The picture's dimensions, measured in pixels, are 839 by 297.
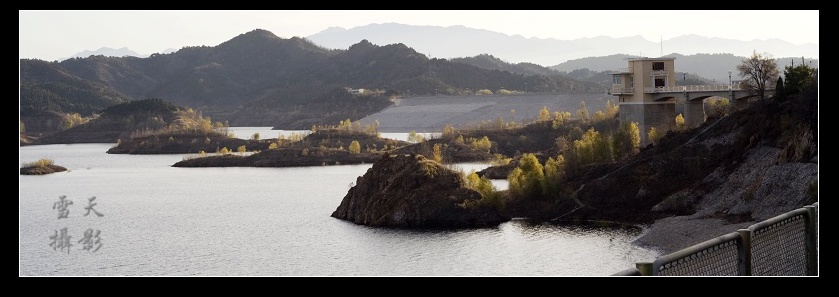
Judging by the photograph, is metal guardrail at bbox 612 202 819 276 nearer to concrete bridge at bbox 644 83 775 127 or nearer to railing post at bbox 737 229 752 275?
railing post at bbox 737 229 752 275

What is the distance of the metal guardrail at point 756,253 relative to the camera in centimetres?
711

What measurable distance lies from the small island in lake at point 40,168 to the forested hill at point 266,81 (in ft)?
160

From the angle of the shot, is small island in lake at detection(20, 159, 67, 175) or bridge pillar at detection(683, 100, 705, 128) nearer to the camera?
bridge pillar at detection(683, 100, 705, 128)

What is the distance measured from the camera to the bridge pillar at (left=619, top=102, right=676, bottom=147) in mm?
52719

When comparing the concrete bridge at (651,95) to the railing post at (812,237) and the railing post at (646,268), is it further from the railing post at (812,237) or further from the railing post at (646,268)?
the railing post at (646,268)

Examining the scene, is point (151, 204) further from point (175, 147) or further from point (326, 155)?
point (175, 147)

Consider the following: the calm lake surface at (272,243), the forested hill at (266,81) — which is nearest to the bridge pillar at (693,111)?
the calm lake surface at (272,243)

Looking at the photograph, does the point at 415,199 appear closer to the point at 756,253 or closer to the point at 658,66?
the point at 658,66

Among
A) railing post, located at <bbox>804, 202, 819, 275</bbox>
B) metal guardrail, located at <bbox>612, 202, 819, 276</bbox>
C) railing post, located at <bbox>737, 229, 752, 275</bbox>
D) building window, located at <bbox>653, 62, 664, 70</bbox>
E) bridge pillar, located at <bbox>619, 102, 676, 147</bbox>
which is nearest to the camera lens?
metal guardrail, located at <bbox>612, 202, 819, 276</bbox>

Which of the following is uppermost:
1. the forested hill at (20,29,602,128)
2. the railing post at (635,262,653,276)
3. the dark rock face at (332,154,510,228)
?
the forested hill at (20,29,602,128)

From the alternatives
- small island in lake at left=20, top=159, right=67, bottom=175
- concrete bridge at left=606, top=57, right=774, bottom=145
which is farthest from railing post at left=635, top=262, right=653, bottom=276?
small island in lake at left=20, top=159, right=67, bottom=175

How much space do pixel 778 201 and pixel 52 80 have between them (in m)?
132

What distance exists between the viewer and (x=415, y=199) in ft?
121

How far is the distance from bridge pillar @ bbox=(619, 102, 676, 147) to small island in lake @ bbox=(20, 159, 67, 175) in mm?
38552
